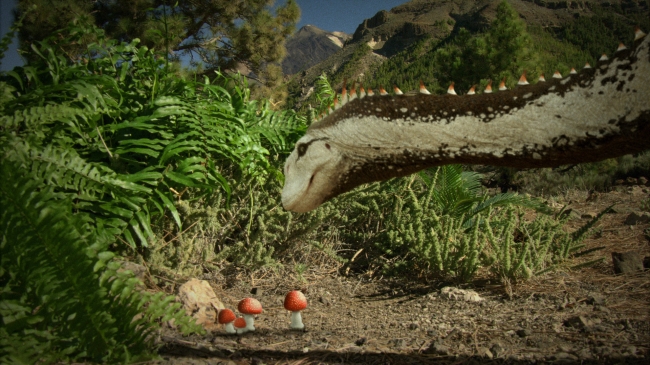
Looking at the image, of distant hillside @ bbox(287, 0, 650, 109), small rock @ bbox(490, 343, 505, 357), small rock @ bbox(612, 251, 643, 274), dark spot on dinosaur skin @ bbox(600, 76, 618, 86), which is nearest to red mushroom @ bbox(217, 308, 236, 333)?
small rock @ bbox(490, 343, 505, 357)

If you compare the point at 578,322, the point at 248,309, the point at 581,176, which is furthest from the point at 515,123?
the point at 581,176

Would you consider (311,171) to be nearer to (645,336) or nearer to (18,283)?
(18,283)

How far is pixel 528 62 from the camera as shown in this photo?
9867 millimetres

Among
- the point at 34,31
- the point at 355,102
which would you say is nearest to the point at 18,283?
the point at 355,102

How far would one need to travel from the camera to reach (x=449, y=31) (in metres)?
31.8

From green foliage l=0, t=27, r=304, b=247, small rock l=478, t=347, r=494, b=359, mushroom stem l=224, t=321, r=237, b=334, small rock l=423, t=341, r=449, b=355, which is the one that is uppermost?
green foliage l=0, t=27, r=304, b=247

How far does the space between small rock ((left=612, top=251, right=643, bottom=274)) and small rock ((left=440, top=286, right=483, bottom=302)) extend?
1.10 m

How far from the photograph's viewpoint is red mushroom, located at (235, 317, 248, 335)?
2248 mm

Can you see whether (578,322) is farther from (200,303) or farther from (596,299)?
(200,303)

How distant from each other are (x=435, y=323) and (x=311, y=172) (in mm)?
1155

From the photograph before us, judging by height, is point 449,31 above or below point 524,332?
above

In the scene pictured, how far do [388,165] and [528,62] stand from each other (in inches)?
377

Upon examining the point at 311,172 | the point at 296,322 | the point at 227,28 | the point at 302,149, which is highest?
the point at 227,28

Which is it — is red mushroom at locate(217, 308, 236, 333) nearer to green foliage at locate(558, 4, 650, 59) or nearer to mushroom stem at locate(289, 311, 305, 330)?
mushroom stem at locate(289, 311, 305, 330)
